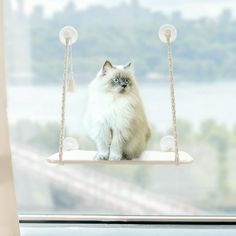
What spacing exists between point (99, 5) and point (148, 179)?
64cm

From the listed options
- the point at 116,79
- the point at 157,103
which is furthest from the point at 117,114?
the point at 157,103

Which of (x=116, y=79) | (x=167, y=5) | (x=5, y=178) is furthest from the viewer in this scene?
(x=167, y=5)

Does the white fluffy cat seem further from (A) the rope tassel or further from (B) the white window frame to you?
(B) the white window frame

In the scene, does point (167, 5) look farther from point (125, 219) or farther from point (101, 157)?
point (125, 219)

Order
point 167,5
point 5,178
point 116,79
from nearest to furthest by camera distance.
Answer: point 5,178 → point 116,79 → point 167,5

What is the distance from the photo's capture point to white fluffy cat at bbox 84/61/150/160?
4.61ft

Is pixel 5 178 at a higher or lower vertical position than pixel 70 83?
lower

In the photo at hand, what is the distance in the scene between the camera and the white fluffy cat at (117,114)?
1.41m

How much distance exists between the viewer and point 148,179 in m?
1.63

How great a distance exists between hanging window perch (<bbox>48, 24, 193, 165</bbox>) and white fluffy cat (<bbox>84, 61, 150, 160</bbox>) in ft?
0.14

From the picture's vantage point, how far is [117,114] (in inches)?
55.5

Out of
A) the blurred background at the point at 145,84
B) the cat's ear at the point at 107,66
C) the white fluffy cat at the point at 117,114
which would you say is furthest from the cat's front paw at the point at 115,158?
the cat's ear at the point at 107,66

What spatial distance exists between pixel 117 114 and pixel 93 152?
170 mm

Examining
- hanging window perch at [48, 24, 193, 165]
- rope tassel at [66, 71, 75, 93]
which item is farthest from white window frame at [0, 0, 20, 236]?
rope tassel at [66, 71, 75, 93]
